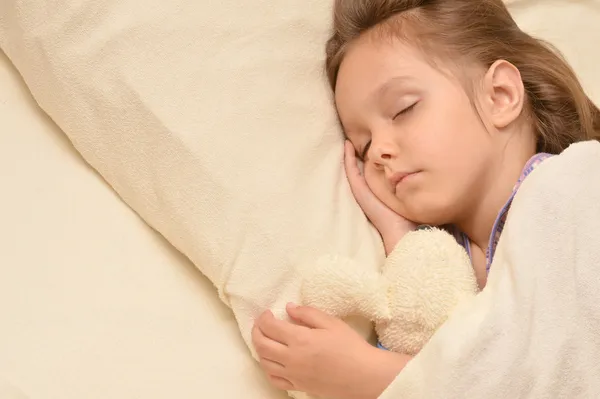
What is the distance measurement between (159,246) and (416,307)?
0.41 metres

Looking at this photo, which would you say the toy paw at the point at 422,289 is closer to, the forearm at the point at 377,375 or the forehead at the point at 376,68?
the forearm at the point at 377,375

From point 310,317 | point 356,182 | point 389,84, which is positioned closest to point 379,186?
point 356,182

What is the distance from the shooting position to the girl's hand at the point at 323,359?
922mm

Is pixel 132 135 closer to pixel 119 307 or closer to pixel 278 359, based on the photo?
pixel 119 307

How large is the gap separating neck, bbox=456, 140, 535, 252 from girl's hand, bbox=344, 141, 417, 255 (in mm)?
105

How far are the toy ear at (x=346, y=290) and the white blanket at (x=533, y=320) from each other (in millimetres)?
114

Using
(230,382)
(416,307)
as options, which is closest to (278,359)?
(230,382)

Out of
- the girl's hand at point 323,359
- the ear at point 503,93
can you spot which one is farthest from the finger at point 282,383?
the ear at point 503,93

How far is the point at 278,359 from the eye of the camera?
0.95 metres

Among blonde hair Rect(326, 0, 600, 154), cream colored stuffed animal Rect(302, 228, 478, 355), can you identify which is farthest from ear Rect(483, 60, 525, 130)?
cream colored stuffed animal Rect(302, 228, 478, 355)

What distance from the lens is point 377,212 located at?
1.13 metres

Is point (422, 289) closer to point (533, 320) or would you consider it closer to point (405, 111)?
point (533, 320)

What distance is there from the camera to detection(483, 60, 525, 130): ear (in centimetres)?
109

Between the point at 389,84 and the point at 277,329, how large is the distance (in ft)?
1.38
